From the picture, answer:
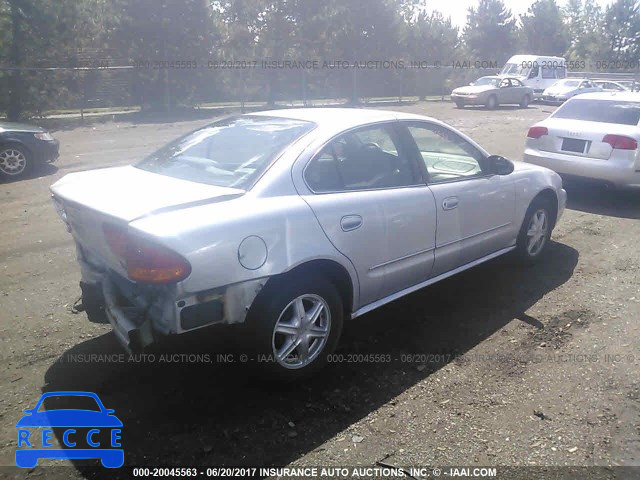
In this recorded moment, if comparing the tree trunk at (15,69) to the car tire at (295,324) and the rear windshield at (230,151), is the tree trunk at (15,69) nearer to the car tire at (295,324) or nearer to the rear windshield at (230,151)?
the rear windshield at (230,151)

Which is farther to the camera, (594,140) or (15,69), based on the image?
(15,69)

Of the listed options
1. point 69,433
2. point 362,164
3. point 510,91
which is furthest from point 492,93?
point 69,433

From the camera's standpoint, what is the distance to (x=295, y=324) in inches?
130

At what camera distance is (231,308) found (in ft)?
9.74

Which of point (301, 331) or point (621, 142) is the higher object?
point (621, 142)

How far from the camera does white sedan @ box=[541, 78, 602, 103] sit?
91.3 ft

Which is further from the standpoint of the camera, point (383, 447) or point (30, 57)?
point (30, 57)

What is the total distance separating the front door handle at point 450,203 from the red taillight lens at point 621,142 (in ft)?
14.6

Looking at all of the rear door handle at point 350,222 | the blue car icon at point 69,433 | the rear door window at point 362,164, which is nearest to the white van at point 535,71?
the rear door window at point 362,164

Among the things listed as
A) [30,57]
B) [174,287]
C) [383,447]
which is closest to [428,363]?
[383,447]

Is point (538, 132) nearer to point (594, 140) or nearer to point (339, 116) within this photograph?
point (594, 140)

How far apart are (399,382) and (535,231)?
2.69m

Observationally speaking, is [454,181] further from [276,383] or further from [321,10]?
[321,10]

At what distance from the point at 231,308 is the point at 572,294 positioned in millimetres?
3301
